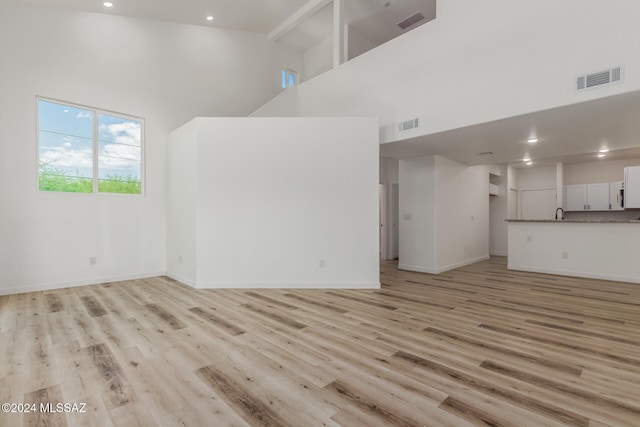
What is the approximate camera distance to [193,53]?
6570 mm

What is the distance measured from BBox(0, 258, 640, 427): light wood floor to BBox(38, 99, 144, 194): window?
200cm

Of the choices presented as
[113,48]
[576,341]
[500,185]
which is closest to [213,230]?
[113,48]

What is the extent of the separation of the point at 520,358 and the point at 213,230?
4.32 metres

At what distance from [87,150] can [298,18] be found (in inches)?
201

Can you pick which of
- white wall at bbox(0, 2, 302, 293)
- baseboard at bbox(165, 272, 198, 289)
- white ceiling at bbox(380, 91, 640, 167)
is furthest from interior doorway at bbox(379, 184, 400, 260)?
baseboard at bbox(165, 272, 198, 289)

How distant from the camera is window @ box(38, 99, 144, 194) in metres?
5.01

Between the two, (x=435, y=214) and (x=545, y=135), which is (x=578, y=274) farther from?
(x=545, y=135)

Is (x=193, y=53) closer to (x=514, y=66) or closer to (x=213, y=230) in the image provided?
(x=213, y=230)

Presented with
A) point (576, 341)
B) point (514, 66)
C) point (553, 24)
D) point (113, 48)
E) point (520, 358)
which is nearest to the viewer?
point (520, 358)

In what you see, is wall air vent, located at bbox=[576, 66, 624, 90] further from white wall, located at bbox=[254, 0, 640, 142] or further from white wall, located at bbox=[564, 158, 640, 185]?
white wall, located at bbox=[564, 158, 640, 185]

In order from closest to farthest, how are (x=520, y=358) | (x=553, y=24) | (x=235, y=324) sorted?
(x=520, y=358)
(x=235, y=324)
(x=553, y=24)

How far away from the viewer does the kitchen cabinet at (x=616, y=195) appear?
7684 millimetres

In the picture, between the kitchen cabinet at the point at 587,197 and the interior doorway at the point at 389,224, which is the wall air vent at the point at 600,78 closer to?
the interior doorway at the point at 389,224

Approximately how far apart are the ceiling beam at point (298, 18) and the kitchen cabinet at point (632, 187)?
316 inches
